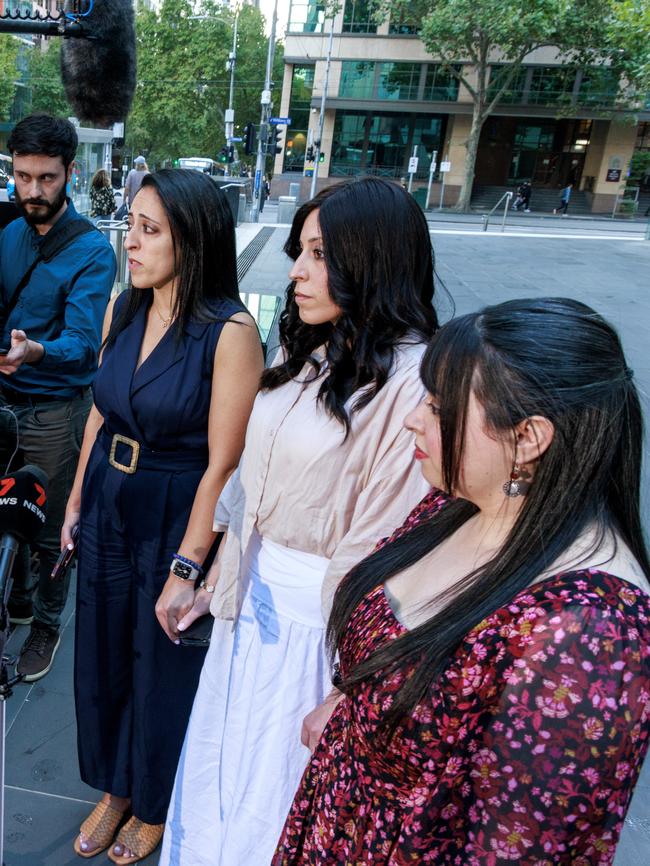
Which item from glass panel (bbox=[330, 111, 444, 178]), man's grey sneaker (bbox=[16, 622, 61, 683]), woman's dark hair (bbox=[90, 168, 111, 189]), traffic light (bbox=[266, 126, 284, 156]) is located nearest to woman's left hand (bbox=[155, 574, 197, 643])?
man's grey sneaker (bbox=[16, 622, 61, 683])

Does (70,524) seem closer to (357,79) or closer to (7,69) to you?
(357,79)

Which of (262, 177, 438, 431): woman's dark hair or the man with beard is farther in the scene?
the man with beard

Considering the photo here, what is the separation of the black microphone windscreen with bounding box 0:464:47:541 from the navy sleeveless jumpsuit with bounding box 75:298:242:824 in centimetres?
45

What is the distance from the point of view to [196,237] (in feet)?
6.60

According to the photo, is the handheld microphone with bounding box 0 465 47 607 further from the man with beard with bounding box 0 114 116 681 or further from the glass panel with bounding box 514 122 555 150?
the glass panel with bounding box 514 122 555 150

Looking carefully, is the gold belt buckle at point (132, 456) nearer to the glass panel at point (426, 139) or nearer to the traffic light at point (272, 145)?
the traffic light at point (272, 145)

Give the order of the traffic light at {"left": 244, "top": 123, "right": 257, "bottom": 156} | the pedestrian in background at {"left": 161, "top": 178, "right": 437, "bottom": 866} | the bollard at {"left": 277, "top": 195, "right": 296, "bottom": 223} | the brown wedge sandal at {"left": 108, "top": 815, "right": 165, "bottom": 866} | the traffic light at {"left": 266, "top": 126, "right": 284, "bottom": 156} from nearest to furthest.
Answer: the pedestrian in background at {"left": 161, "top": 178, "right": 437, "bottom": 866} → the brown wedge sandal at {"left": 108, "top": 815, "right": 165, "bottom": 866} → the bollard at {"left": 277, "top": 195, "right": 296, "bottom": 223} → the traffic light at {"left": 244, "top": 123, "right": 257, "bottom": 156} → the traffic light at {"left": 266, "top": 126, "right": 284, "bottom": 156}

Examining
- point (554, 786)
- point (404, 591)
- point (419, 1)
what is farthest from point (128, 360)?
point (419, 1)

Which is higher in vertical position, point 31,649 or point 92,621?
point 92,621

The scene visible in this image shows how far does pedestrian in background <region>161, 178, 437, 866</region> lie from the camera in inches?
65.1

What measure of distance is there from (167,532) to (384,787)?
3.52 feet

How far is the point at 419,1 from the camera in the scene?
31.8 metres

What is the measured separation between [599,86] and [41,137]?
3825 cm

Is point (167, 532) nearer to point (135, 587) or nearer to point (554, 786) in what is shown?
point (135, 587)
